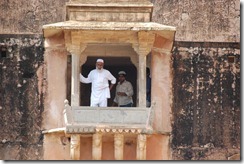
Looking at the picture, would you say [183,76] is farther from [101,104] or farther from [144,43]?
[101,104]

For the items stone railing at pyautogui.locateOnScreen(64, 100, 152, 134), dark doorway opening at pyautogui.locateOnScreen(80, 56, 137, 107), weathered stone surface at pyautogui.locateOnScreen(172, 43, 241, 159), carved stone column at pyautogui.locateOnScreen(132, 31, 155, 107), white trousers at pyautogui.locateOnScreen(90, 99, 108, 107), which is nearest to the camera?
stone railing at pyautogui.locateOnScreen(64, 100, 152, 134)

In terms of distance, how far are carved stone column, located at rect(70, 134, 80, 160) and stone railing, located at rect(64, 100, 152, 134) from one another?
0.20 metres

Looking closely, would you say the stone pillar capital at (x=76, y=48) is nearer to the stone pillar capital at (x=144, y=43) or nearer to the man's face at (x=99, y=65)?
the man's face at (x=99, y=65)

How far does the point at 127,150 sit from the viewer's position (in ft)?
70.7

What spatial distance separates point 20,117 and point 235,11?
392 cm

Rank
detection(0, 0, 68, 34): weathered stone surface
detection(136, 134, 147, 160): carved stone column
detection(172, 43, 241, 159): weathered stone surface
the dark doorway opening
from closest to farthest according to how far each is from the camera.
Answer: detection(136, 134, 147, 160): carved stone column
detection(172, 43, 241, 159): weathered stone surface
the dark doorway opening
detection(0, 0, 68, 34): weathered stone surface

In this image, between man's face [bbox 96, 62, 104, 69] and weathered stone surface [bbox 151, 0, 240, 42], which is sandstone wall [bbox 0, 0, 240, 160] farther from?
man's face [bbox 96, 62, 104, 69]

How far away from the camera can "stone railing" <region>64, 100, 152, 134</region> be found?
68.8 ft

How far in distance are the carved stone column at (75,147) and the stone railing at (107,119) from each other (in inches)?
8.0

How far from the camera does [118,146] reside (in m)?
21.2

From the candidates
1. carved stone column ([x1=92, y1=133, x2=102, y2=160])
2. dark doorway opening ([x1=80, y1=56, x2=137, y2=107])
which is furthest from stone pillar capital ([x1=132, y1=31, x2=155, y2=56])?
carved stone column ([x1=92, y1=133, x2=102, y2=160])

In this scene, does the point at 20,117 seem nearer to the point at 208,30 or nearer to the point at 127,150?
the point at 127,150

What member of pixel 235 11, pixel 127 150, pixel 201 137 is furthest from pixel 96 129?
pixel 235 11

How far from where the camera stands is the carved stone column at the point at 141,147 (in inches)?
832
